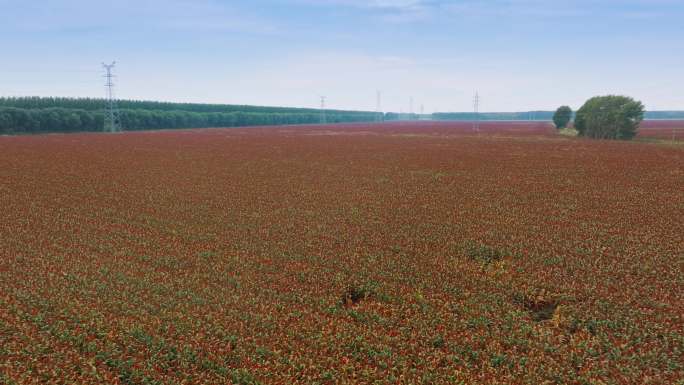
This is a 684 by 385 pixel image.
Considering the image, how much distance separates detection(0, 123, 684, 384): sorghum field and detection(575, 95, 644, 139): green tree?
51714mm

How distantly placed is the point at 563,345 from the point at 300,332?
15.6 ft

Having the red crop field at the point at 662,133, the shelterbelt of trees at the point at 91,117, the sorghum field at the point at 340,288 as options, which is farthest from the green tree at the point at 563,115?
the shelterbelt of trees at the point at 91,117

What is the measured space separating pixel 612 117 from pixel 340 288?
71.5 metres

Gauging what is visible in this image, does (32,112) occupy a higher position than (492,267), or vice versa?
(32,112)

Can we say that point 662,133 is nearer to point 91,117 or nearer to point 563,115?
point 563,115

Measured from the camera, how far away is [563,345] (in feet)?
25.7

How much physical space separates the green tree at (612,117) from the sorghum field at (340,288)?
51.7 m

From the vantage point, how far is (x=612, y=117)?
66.8 m

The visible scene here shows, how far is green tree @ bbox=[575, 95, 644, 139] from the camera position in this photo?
64.2 meters

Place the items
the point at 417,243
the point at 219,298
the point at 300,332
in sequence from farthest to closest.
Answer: the point at 417,243 < the point at 219,298 < the point at 300,332

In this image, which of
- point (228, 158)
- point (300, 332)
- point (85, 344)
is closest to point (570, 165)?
point (228, 158)

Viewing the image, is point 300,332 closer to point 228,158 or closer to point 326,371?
point 326,371

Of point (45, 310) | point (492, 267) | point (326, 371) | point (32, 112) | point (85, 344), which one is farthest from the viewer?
point (32, 112)

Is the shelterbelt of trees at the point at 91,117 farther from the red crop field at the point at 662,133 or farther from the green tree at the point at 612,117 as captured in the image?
the red crop field at the point at 662,133
